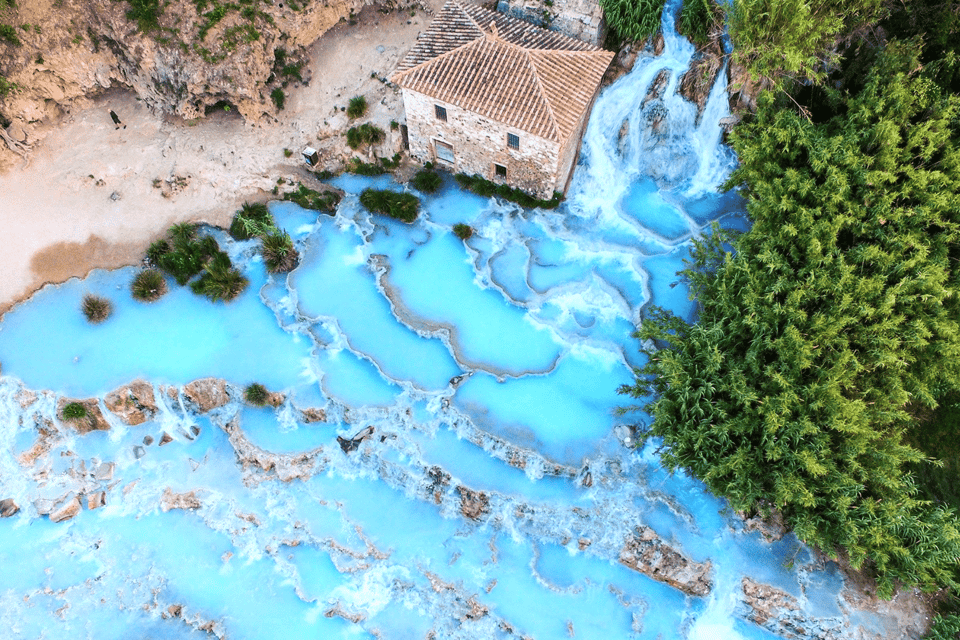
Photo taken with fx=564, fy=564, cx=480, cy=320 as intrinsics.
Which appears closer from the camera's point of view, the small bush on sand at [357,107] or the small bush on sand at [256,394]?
the small bush on sand at [256,394]

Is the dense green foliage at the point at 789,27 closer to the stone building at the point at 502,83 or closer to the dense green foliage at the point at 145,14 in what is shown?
the stone building at the point at 502,83

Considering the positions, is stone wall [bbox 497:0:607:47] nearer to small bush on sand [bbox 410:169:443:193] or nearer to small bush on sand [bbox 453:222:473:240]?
small bush on sand [bbox 410:169:443:193]

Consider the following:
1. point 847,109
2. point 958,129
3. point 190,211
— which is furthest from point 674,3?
point 190,211

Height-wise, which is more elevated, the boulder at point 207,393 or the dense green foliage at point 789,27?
the dense green foliage at point 789,27

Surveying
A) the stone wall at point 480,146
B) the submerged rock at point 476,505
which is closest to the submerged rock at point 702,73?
the stone wall at point 480,146

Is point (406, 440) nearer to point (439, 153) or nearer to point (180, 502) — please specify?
point (180, 502)

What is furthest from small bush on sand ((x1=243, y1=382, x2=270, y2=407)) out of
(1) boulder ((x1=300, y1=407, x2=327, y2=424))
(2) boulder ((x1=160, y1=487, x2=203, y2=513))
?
(2) boulder ((x1=160, y1=487, x2=203, y2=513))
